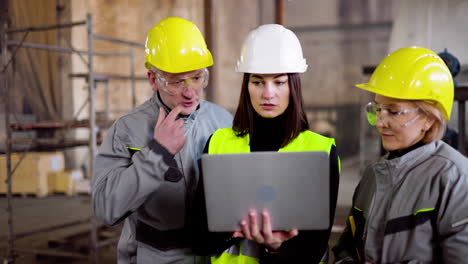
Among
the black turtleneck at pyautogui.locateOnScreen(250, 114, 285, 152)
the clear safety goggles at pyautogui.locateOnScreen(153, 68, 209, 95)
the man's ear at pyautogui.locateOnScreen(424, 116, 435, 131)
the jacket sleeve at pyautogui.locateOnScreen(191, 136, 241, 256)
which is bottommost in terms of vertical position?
the jacket sleeve at pyautogui.locateOnScreen(191, 136, 241, 256)

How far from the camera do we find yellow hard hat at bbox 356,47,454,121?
4.70ft

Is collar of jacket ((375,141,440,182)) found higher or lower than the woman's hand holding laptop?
higher

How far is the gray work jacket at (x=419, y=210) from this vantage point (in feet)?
4.31

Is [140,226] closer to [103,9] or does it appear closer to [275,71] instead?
[275,71]

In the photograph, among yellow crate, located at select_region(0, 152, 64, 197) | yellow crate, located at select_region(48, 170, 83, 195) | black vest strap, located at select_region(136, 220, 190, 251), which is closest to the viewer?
black vest strap, located at select_region(136, 220, 190, 251)

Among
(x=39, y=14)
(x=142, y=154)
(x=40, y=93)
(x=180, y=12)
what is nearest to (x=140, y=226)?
(x=142, y=154)

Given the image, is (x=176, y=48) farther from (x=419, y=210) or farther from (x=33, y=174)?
(x=33, y=174)

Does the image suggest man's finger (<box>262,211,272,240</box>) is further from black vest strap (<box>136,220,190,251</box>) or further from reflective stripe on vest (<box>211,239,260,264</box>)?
black vest strap (<box>136,220,190,251</box>)

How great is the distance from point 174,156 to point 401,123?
36.8 inches

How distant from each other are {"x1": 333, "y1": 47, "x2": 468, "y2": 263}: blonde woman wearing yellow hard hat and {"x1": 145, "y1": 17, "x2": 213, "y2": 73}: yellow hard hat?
0.79 m

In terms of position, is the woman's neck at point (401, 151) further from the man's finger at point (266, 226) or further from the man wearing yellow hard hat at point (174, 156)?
the man wearing yellow hard hat at point (174, 156)

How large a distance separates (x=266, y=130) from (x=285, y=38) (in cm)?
38

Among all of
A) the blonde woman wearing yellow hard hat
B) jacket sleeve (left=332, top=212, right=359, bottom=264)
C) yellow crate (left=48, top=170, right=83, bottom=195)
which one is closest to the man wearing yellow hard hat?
jacket sleeve (left=332, top=212, right=359, bottom=264)

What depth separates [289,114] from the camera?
5.33 ft
